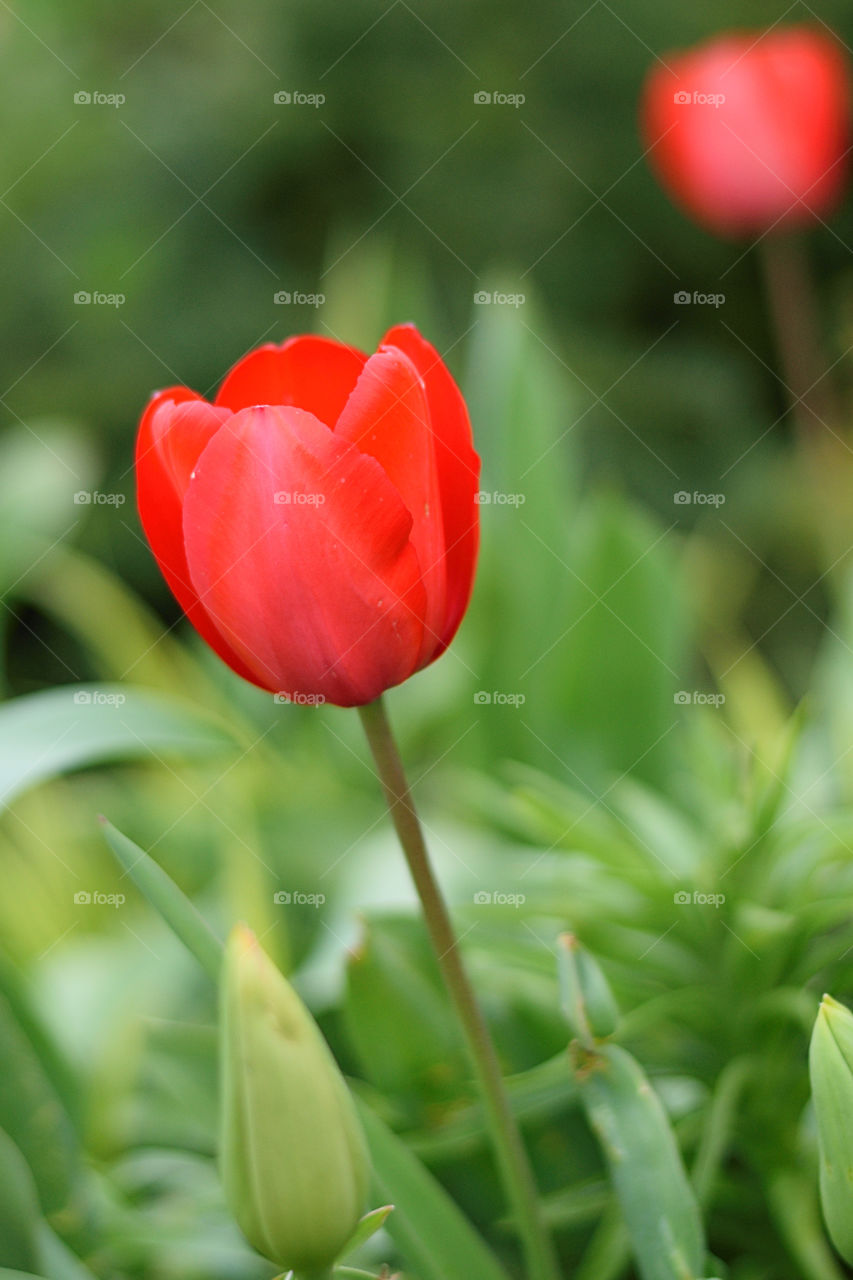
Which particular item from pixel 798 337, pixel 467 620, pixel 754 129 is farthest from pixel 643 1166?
pixel 798 337

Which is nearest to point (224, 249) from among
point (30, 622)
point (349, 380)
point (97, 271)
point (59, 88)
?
point (97, 271)

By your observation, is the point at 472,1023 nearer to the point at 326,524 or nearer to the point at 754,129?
the point at 326,524

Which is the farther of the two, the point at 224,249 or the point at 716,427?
the point at 224,249

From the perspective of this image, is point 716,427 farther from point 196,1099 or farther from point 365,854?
point 196,1099

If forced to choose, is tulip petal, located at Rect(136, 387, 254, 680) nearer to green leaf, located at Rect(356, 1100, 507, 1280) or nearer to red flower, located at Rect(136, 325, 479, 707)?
red flower, located at Rect(136, 325, 479, 707)

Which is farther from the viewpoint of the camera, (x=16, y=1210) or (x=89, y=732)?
(x=89, y=732)

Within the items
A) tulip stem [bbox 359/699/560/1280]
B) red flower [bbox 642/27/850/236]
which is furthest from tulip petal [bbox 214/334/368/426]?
red flower [bbox 642/27/850/236]

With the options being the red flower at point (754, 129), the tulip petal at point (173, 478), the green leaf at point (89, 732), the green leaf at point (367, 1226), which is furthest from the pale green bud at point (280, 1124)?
the red flower at point (754, 129)
